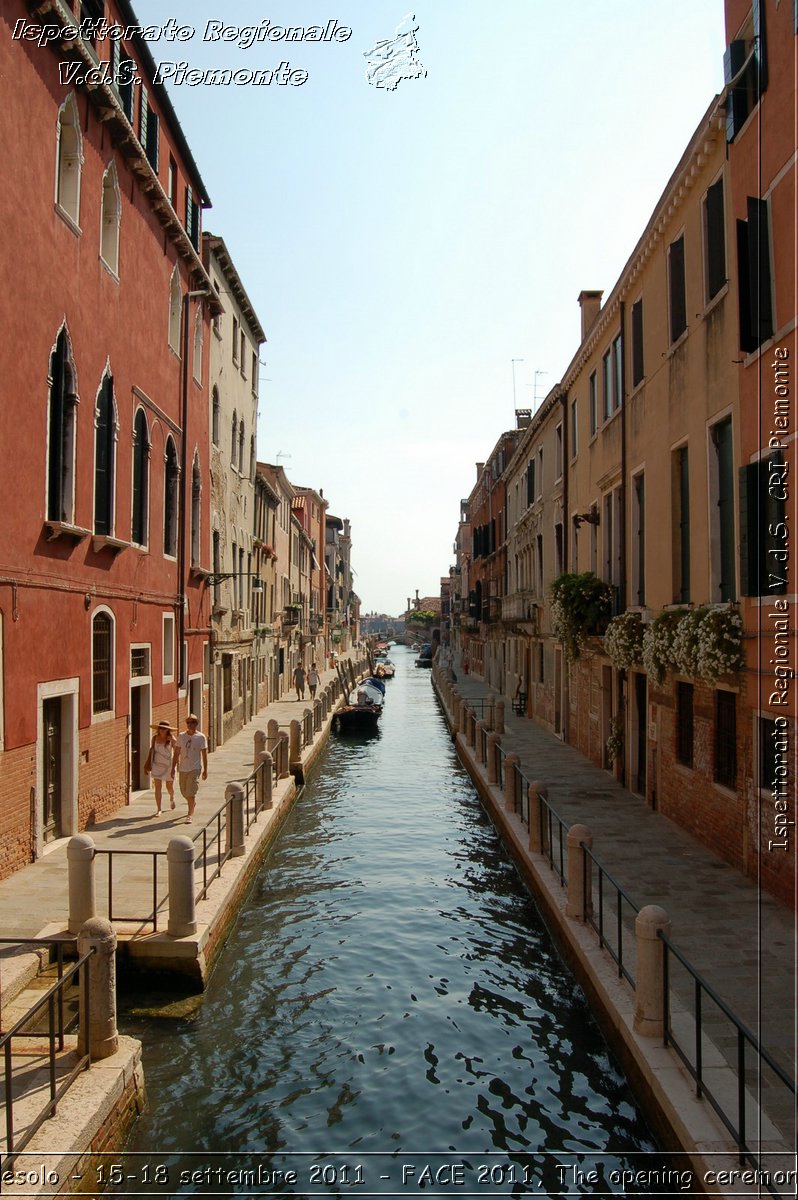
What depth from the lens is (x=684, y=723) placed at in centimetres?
1188

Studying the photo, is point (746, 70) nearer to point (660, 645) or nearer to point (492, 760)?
point (660, 645)

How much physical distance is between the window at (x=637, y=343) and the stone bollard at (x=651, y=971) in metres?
10.1

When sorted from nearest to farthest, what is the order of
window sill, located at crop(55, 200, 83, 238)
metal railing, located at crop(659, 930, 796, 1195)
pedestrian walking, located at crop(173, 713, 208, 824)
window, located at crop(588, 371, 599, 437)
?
metal railing, located at crop(659, 930, 796, 1195) < window sill, located at crop(55, 200, 83, 238) < pedestrian walking, located at crop(173, 713, 208, 824) < window, located at crop(588, 371, 599, 437)

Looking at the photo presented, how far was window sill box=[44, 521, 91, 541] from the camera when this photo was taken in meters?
10.1

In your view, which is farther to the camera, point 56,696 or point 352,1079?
point 56,696

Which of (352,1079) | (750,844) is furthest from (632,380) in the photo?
(352,1079)

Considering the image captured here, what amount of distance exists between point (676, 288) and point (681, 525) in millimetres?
3240

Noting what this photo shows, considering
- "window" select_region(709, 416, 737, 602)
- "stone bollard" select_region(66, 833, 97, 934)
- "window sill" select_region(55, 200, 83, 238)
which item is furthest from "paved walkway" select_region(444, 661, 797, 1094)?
"window sill" select_region(55, 200, 83, 238)

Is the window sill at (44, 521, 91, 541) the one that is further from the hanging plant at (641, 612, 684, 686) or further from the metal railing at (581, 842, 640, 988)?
the hanging plant at (641, 612, 684, 686)

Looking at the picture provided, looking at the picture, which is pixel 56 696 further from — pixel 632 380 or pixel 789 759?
pixel 632 380

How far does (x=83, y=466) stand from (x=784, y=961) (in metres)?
9.63

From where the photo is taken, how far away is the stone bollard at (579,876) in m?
8.39

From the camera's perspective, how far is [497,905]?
11.2 m

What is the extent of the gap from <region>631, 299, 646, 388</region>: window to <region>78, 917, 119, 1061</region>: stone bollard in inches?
456
